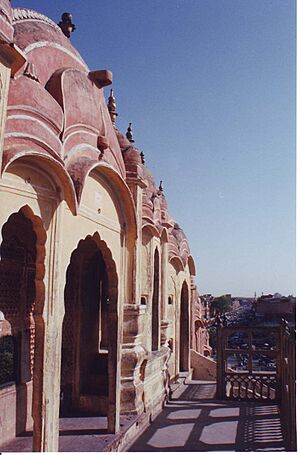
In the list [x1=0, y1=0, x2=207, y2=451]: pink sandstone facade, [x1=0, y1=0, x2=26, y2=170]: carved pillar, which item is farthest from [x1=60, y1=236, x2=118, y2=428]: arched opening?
[x1=0, y1=0, x2=26, y2=170]: carved pillar

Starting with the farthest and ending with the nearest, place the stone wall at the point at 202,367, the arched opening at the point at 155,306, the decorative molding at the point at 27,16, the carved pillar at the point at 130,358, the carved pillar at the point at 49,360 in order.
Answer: the stone wall at the point at 202,367, the arched opening at the point at 155,306, the carved pillar at the point at 130,358, the decorative molding at the point at 27,16, the carved pillar at the point at 49,360

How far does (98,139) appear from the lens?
7.66 m

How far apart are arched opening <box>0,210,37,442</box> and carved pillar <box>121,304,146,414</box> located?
1682mm

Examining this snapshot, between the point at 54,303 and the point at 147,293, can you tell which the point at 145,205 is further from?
the point at 54,303

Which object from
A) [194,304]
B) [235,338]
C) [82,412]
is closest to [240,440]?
[82,412]

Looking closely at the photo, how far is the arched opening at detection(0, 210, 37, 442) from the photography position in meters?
7.83

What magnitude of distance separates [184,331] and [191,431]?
795cm

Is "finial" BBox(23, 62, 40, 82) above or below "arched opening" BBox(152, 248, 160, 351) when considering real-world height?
above

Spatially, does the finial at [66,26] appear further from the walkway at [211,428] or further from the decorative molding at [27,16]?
the walkway at [211,428]

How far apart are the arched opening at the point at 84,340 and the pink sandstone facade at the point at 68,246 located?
0.07 feet

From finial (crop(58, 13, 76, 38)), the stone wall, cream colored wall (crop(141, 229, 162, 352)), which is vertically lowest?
the stone wall

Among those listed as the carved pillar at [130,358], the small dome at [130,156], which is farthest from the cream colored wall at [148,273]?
the small dome at [130,156]

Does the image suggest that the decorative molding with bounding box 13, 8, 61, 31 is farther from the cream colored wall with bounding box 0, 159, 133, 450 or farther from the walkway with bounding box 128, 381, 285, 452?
the walkway with bounding box 128, 381, 285, 452

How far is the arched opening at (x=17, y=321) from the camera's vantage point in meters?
7.83
